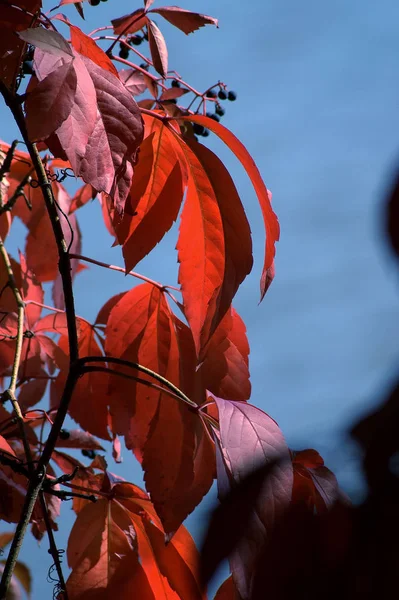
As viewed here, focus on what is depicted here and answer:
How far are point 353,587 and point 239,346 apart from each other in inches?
23.2

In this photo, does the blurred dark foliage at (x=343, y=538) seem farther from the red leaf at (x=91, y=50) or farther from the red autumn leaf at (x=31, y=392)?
the red autumn leaf at (x=31, y=392)

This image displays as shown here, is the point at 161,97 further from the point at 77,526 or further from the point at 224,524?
the point at 224,524

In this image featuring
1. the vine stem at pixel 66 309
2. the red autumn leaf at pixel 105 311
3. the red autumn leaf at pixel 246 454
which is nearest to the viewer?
the red autumn leaf at pixel 246 454

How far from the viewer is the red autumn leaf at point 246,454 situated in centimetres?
47

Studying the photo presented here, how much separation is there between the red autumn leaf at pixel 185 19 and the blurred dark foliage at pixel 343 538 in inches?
24.3

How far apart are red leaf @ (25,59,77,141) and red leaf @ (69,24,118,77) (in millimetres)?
113

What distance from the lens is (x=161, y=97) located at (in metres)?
0.88

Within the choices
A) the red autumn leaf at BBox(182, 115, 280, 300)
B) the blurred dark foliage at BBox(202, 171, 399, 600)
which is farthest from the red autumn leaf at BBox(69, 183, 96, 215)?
the blurred dark foliage at BBox(202, 171, 399, 600)

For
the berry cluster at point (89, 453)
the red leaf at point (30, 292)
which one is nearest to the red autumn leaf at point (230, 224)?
the red leaf at point (30, 292)

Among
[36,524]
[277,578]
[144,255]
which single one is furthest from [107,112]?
[36,524]

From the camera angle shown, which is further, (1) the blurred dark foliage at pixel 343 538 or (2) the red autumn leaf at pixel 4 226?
(2) the red autumn leaf at pixel 4 226

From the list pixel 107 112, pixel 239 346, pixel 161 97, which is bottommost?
pixel 239 346

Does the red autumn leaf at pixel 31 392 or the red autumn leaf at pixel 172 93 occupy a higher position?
the red autumn leaf at pixel 172 93

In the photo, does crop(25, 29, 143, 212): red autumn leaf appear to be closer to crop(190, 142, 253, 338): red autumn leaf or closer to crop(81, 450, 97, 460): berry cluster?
crop(190, 142, 253, 338): red autumn leaf
